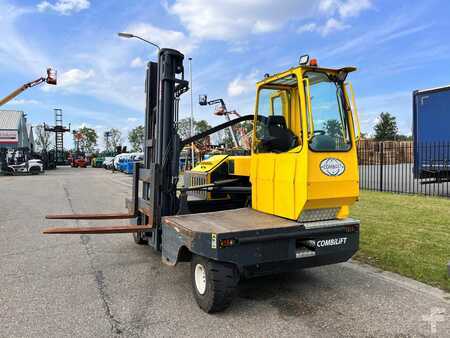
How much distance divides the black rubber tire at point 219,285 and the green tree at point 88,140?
77867 mm

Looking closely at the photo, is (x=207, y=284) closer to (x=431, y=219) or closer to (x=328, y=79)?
(x=328, y=79)

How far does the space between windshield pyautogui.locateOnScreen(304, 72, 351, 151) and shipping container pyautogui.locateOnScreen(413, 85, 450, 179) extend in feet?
30.5

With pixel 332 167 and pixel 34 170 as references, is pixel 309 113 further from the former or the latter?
pixel 34 170

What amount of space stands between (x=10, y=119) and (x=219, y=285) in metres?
55.2

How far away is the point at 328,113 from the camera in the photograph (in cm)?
465

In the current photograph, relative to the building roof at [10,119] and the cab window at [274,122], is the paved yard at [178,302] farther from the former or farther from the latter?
the building roof at [10,119]

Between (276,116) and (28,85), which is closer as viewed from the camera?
(276,116)

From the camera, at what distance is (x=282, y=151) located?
4656 mm

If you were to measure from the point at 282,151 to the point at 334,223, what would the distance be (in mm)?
1037

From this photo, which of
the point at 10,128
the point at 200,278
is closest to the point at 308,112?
the point at 200,278

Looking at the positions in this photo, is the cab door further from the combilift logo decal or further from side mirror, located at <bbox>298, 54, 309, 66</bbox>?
side mirror, located at <bbox>298, 54, 309, 66</bbox>

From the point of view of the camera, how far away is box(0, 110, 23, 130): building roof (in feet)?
161

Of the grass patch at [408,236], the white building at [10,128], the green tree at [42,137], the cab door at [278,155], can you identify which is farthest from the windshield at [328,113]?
the green tree at [42,137]

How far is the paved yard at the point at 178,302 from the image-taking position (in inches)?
151
